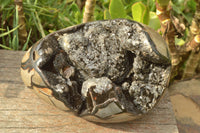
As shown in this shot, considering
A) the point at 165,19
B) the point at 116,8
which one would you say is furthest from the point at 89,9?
the point at 165,19

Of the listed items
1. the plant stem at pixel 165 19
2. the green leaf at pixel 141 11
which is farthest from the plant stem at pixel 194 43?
the green leaf at pixel 141 11

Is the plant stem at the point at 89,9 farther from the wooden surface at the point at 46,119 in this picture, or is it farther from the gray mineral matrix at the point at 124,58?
the wooden surface at the point at 46,119

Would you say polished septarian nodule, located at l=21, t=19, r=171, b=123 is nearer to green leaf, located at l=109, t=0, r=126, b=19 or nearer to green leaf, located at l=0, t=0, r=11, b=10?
green leaf, located at l=109, t=0, r=126, b=19

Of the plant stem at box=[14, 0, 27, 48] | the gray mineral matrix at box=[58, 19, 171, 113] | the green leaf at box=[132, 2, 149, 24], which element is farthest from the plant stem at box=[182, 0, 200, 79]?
A: the plant stem at box=[14, 0, 27, 48]

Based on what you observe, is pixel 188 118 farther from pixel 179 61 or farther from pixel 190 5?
pixel 190 5

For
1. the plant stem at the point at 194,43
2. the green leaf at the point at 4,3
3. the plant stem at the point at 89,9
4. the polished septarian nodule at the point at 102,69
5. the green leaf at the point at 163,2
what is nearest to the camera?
the polished septarian nodule at the point at 102,69

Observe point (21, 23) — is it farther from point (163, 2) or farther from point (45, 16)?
point (163, 2)
